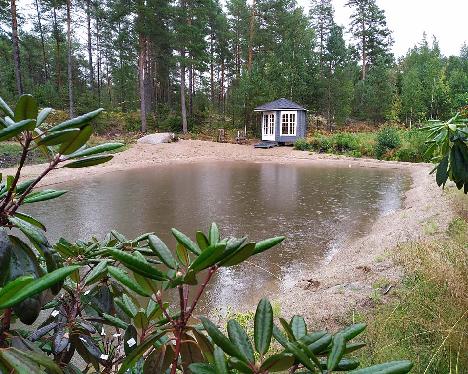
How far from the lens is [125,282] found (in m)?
0.83

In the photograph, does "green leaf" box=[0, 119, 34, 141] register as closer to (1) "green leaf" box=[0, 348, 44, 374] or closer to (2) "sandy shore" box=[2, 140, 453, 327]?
(1) "green leaf" box=[0, 348, 44, 374]

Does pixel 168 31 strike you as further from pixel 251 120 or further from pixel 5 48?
pixel 5 48

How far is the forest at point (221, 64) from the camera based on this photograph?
75.5 feet

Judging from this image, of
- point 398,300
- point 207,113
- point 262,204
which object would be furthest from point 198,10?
point 398,300

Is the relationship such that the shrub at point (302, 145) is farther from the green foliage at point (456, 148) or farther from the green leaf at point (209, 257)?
the green leaf at point (209, 257)

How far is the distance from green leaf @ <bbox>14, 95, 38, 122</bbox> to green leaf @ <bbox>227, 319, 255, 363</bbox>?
2.03 feet

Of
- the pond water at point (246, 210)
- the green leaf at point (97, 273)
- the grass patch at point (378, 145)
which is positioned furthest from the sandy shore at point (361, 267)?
the grass patch at point (378, 145)

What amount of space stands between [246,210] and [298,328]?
783cm

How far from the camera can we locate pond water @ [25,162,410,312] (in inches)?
209

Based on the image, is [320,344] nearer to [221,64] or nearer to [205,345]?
[205,345]

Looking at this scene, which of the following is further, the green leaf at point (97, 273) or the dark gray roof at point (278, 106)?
the dark gray roof at point (278, 106)

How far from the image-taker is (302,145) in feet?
70.0

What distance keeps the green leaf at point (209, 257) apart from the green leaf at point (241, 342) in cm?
19

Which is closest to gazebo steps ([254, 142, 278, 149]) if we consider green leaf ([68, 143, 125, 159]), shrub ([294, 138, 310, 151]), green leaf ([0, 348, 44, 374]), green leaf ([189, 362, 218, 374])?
shrub ([294, 138, 310, 151])
